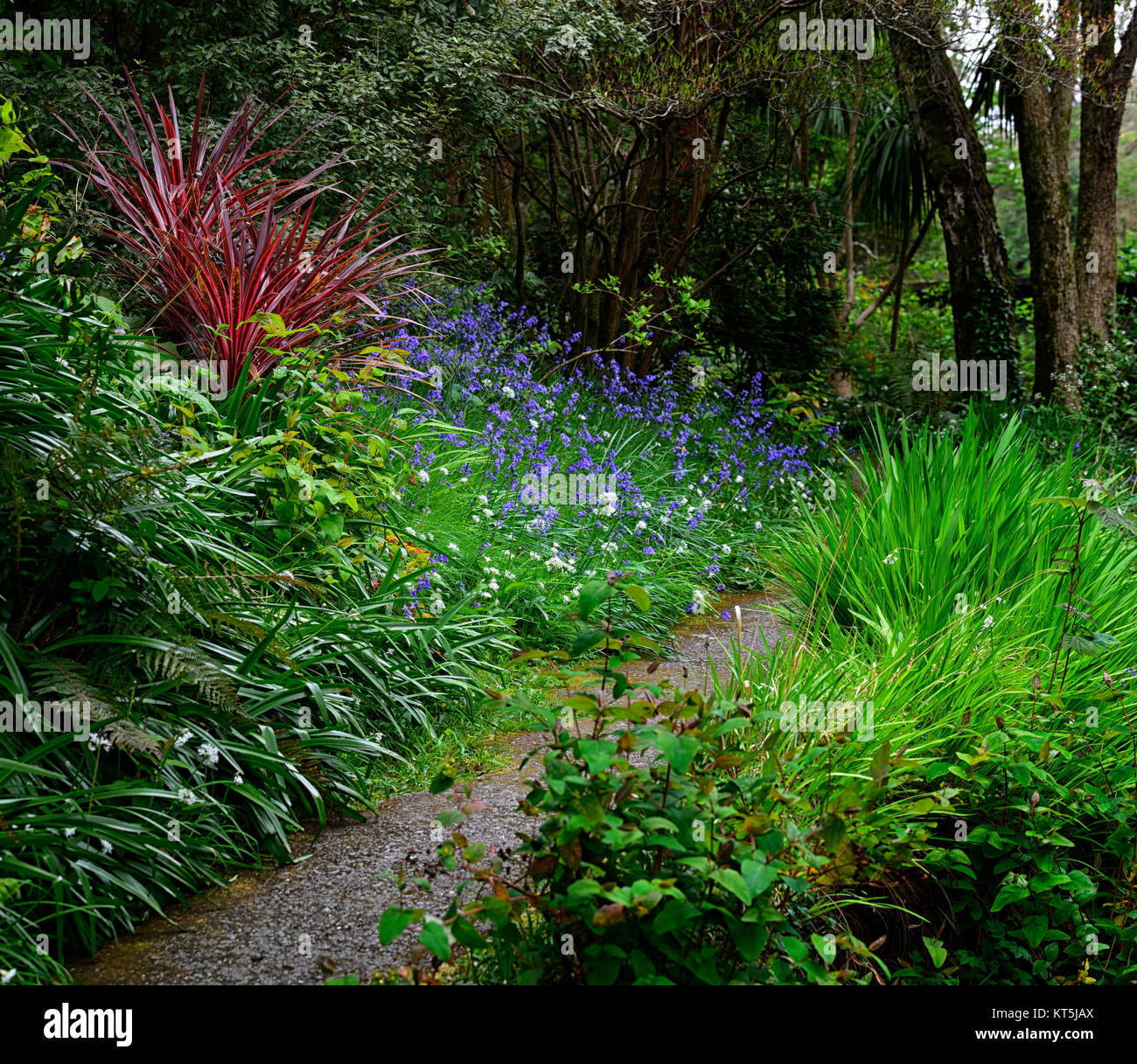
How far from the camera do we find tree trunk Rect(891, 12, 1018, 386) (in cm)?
819

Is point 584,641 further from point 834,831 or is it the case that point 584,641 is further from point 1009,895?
point 1009,895

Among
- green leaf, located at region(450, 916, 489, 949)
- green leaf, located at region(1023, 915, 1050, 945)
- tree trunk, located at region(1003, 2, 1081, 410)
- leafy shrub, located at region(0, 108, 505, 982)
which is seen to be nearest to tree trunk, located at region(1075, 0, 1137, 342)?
tree trunk, located at region(1003, 2, 1081, 410)

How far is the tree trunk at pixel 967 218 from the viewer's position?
8.19 m

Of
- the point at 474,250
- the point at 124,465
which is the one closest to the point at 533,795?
the point at 124,465

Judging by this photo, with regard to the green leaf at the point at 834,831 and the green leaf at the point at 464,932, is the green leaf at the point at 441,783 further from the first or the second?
→ the green leaf at the point at 834,831

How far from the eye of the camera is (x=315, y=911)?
2.28 meters

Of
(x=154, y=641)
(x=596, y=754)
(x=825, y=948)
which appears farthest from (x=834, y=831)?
(x=154, y=641)

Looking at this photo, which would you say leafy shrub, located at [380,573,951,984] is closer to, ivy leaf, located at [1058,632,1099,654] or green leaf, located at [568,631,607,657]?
green leaf, located at [568,631,607,657]

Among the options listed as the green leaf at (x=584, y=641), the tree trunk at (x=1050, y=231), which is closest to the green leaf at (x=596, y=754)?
the green leaf at (x=584, y=641)

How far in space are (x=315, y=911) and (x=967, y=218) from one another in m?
7.94

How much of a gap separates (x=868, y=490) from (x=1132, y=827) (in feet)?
5.92

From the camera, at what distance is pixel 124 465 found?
2.61 metres

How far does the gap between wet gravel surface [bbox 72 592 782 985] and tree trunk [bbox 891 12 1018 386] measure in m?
6.87
